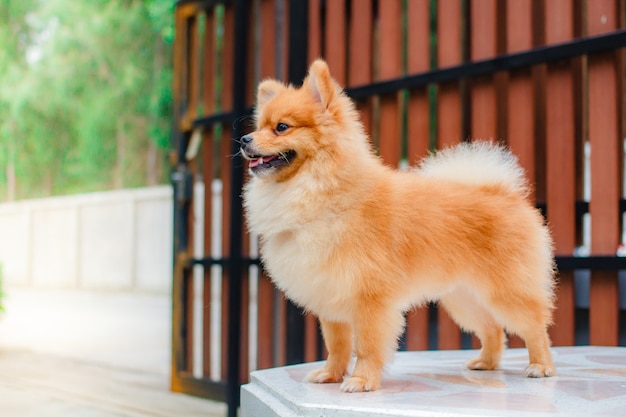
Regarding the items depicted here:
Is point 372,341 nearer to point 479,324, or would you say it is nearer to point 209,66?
point 479,324

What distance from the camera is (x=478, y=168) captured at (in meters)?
2.26

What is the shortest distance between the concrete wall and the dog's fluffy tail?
31.3 feet

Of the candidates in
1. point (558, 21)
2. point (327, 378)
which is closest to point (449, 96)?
point (558, 21)

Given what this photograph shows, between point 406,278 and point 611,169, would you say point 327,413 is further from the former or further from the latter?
point 611,169

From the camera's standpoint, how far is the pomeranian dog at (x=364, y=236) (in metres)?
1.88

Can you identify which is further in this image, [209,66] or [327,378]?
[209,66]

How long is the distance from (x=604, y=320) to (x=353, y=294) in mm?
1484

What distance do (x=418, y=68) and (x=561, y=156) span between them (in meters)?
0.81

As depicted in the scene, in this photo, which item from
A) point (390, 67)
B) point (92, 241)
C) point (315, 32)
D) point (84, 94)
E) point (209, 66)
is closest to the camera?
point (390, 67)

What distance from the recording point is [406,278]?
195 cm

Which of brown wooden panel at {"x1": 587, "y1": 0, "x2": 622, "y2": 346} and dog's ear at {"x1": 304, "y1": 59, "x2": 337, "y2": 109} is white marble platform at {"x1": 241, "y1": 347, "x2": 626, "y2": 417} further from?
dog's ear at {"x1": 304, "y1": 59, "x2": 337, "y2": 109}

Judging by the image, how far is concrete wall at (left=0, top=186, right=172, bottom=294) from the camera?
12219 mm

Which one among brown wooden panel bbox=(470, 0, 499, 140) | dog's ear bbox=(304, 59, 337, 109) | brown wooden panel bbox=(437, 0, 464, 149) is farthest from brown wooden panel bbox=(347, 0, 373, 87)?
dog's ear bbox=(304, 59, 337, 109)

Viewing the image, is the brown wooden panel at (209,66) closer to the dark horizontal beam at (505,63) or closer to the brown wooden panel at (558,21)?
the dark horizontal beam at (505,63)
